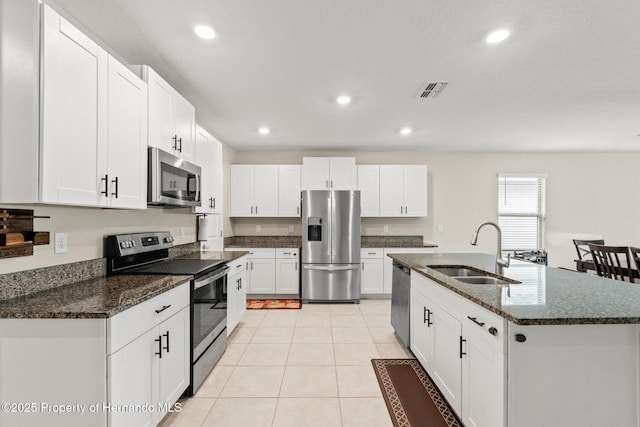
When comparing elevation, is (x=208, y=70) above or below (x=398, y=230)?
above

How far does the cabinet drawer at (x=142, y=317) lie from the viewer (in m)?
1.35

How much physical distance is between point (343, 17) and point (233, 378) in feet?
8.92

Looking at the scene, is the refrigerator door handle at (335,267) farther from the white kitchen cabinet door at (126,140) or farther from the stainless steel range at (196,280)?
the white kitchen cabinet door at (126,140)

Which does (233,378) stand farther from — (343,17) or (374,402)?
(343,17)

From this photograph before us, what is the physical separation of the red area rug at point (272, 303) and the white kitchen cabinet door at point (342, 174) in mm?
1899

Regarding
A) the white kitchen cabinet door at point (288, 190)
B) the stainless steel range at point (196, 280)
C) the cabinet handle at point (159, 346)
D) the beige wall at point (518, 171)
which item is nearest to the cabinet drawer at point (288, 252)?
the white kitchen cabinet door at point (288, 190)

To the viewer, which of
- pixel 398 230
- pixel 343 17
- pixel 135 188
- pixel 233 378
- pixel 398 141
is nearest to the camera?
pixel 343 17

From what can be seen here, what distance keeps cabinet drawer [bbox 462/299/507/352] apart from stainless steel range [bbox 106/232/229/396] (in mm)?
1776

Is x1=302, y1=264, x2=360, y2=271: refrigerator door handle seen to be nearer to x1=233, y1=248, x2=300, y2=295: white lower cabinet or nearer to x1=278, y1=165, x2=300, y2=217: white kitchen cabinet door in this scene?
x1=233, y1=248, x2=300, y2=295: white lower cabinet

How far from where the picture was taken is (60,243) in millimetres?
1780

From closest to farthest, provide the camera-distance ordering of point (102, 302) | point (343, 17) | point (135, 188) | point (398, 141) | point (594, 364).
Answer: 1. point (594, 364)
2. point (102, 302)
3. point (343, 17)
4. point (135, 188)
5. point (398, 141)

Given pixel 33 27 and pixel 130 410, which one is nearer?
pixel 33 27

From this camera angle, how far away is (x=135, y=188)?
198 centimetres

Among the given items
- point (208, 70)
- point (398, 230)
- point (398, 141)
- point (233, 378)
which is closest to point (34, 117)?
point (208, 70)
